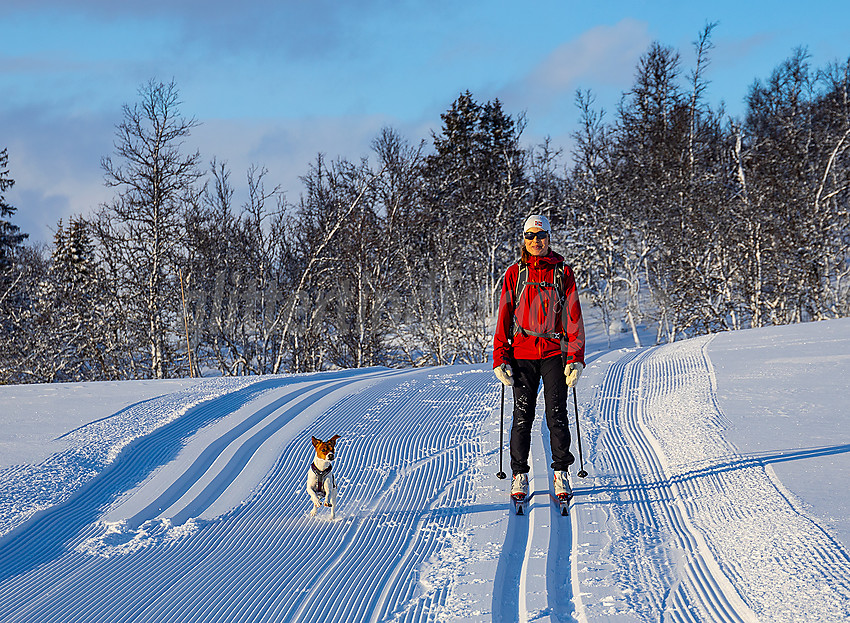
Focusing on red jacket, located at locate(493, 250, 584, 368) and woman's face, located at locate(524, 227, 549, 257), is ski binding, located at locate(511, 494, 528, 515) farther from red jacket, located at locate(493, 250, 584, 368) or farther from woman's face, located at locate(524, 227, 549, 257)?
woman's face, located at locate(524, 227, 549, 257)

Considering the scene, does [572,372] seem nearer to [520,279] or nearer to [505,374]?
[505,374]

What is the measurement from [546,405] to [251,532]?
2.08 meters

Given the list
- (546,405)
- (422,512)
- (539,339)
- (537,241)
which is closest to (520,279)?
(537,241)

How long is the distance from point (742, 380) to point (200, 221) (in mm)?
19731

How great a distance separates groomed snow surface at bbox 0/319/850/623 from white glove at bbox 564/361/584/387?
799 mm

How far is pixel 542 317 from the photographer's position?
14.1 ft

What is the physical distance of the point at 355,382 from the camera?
8.91m

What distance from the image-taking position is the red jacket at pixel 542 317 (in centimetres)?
430

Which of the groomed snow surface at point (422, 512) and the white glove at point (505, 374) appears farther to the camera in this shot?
the white glove at point (505, 374)

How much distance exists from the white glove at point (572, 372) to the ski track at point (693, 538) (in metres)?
0.80

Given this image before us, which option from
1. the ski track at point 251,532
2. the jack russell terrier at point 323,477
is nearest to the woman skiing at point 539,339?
the ski track at point 251,532

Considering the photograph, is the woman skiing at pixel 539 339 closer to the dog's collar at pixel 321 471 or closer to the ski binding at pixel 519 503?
the ski binding at pixel 519 503

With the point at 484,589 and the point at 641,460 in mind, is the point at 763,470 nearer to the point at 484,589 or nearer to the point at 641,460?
the point at 641,460

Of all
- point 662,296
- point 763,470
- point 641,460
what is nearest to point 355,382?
point 641,460
